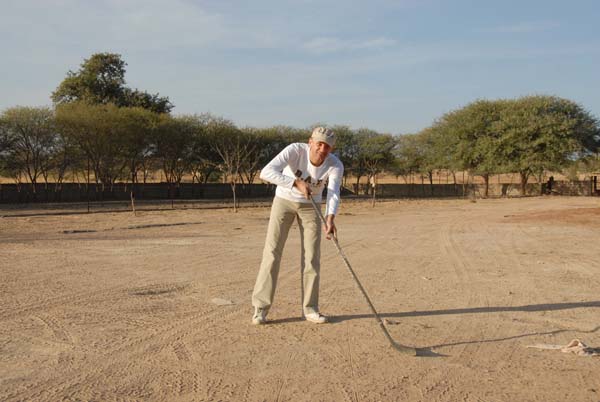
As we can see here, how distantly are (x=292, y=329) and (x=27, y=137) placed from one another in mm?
37883

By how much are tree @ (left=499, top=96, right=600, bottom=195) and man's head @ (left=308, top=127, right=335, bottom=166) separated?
45192 millimetres

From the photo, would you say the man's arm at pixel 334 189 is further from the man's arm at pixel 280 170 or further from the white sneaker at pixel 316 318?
the white sneaker at pixel 316 318

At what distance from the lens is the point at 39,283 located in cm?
768

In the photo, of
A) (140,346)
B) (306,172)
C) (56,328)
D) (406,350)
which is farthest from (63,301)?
(406,350)

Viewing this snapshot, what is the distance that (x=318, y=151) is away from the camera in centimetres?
554

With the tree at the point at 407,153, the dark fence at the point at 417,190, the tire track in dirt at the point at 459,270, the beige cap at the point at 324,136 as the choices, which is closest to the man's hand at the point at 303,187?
the beige cap at the point at 324,136

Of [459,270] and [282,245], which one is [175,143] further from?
[282,245]

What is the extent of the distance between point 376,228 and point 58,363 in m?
13.7

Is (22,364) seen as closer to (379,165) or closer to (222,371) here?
(222,371)

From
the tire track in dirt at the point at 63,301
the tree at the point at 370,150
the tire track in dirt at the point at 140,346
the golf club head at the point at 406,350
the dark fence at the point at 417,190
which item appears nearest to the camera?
the tire track in dirt at the point at 140,346

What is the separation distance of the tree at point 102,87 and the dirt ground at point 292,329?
143 ft

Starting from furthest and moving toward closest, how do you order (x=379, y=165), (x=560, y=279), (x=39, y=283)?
(x=379, y=165)
(x=560, y=279)
(x=39, y=283)

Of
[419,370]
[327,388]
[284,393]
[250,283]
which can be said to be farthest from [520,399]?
[250,283]

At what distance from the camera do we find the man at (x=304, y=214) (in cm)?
560
